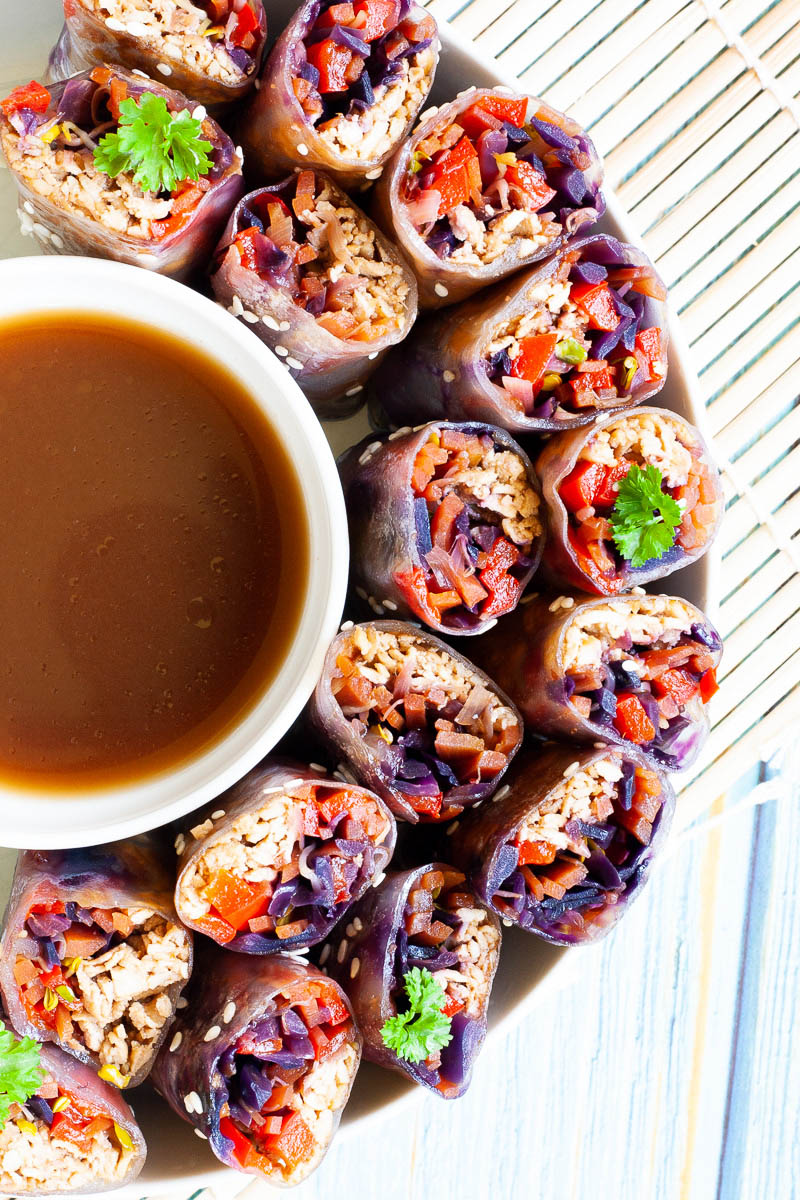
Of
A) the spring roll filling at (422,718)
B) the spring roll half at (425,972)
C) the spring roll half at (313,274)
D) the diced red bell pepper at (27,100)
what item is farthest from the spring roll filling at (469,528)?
the diced red bell pepper at (27,100)

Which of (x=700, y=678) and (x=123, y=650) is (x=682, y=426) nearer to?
(x=700, y=678)

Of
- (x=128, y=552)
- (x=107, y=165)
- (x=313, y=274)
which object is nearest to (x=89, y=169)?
(x=107, y=165)

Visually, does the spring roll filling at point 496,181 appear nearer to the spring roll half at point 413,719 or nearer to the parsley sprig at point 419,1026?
the spring roll half at point 413,719

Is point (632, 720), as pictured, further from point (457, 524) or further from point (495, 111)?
point (495, 111)

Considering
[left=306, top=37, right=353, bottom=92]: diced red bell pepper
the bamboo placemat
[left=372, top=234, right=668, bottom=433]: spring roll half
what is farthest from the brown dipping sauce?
the bamboo placemat

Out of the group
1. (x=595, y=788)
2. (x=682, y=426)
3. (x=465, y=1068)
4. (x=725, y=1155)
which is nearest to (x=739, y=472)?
(x=682, y=426)
